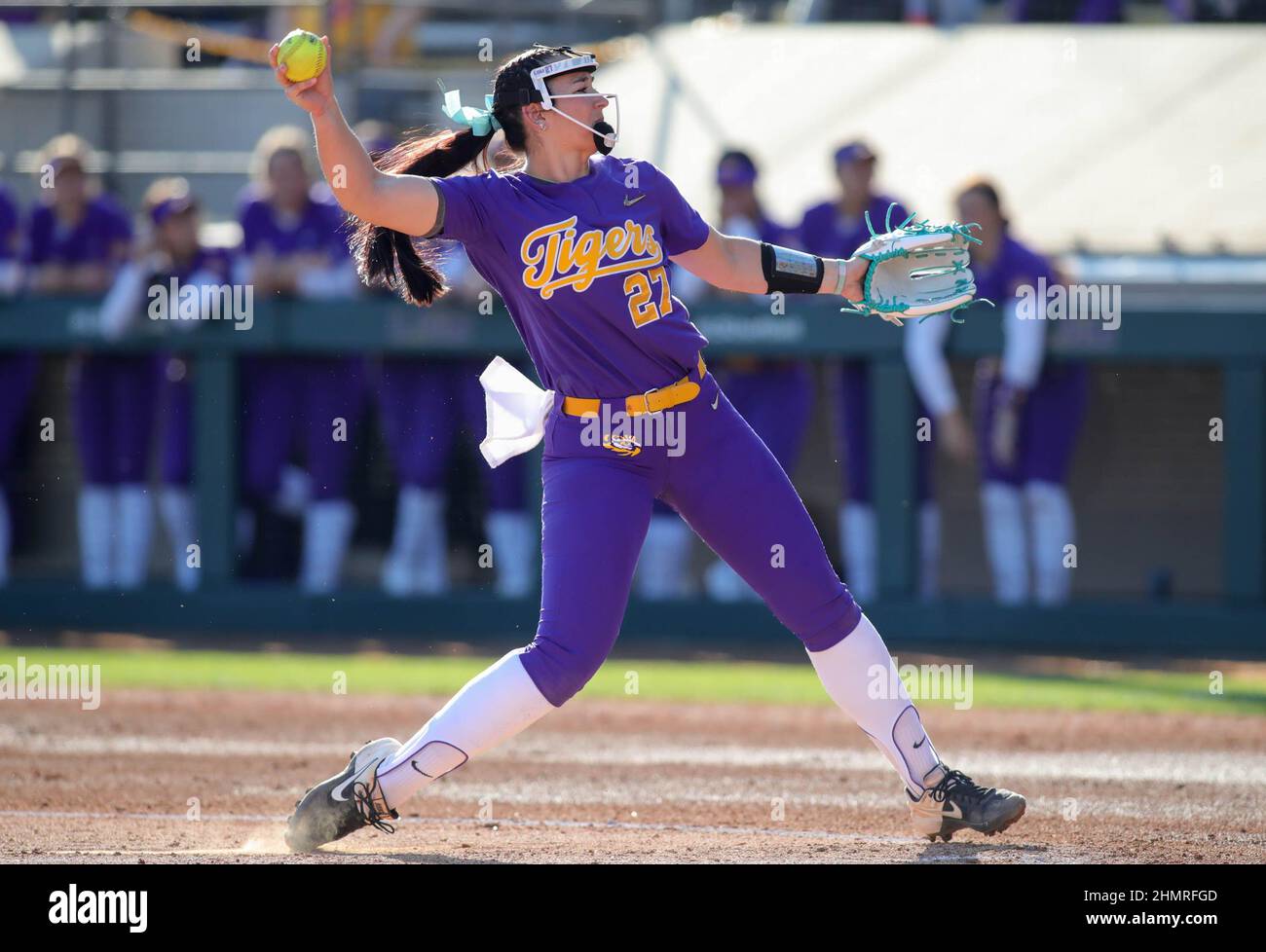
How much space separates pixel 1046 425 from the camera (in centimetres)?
908

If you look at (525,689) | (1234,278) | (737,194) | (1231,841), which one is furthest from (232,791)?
(1234,278)

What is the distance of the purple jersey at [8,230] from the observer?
1009 cm

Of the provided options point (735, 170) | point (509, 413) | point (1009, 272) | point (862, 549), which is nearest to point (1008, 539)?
point (862, 549)

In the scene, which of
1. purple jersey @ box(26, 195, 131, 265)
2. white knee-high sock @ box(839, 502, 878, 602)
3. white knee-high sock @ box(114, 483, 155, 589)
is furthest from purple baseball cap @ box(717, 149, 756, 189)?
white knee-high sock @ box(114, 483, 155, 589)

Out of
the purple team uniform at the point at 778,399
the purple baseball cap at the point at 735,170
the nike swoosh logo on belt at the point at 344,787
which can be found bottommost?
the nike swoosh logo on belt at the point at 344,787

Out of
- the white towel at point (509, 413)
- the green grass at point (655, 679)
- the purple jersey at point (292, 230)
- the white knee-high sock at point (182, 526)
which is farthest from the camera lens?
the white knee-high sock at point (182, 526)

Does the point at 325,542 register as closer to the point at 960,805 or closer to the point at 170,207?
the point at 170,207

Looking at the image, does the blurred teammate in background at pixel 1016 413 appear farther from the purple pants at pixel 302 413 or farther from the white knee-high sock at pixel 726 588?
the purple pants at pixel 302 413

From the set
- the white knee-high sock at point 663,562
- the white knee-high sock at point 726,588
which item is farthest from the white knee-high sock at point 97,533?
the white knee-high sock at point 726,588

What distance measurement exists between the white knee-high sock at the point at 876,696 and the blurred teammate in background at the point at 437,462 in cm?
501

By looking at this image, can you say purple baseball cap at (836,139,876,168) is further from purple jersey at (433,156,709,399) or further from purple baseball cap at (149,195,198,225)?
purple jersey at (433,156,709,399)

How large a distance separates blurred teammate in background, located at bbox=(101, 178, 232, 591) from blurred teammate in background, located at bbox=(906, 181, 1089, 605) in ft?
12.0

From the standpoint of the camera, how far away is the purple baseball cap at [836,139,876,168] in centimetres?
908

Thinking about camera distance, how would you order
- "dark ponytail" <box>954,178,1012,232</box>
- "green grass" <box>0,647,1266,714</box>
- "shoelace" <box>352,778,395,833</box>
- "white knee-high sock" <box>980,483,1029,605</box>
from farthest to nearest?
"white knee-high sock" <box>980,483,1029,605</box> → "dark ponytail" <box>954,178,1012,232</box> → "green grass" <box>0,647,1266,714</box> → "shoelace" <box>352,778,395,833</box>
